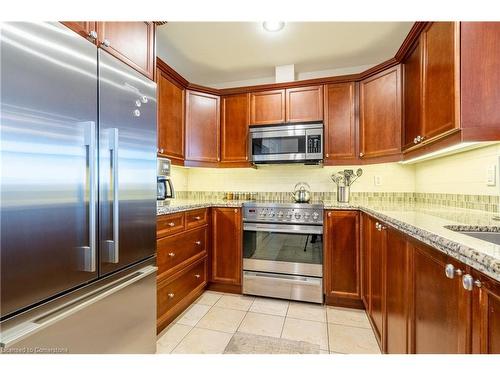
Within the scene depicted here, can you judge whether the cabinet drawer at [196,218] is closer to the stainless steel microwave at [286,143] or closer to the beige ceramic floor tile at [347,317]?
the stainless steel microwave at [286,143]

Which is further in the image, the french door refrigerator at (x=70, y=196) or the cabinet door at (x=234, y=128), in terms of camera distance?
the cabinet door at (x=234, y=128)

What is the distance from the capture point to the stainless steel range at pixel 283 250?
223 cm

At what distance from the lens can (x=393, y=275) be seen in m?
1.26

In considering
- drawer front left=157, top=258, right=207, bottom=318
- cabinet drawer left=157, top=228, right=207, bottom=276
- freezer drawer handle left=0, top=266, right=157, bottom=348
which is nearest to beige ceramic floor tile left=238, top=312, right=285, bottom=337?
drawer front left=157, top=258, right=207, bottom=318

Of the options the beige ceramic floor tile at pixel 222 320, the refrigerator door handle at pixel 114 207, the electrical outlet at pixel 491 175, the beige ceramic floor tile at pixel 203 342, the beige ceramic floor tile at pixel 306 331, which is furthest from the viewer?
the beige ceramic floor tile at pixel 222 320

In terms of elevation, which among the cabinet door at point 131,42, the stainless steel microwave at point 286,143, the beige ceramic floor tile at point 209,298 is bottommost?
the beige ceramic floor tile at point 209,298

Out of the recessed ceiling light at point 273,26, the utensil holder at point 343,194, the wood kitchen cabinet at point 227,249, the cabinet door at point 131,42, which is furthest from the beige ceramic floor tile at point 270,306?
the recessed ceiling light at point 273,26

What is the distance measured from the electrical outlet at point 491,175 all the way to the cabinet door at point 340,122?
112cm

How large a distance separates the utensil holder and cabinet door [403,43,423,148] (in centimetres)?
66

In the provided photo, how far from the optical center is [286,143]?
255 cm

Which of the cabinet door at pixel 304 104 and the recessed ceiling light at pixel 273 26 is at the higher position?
the recessed ceiling light at pixel 273 26

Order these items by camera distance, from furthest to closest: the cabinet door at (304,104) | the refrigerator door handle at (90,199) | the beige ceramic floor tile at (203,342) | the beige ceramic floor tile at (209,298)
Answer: the cabinet door at (304,104), the beige ceramic floor tile at (209,298), the beige ceramic floor tile at (203,342), the refrigerator door handle at (90,199)

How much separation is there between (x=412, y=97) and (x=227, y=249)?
2.08 metres

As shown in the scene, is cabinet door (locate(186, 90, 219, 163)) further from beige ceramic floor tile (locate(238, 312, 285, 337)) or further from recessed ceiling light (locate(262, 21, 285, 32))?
beige ceramic floor tile (locate(238, 312, 285, 337))
